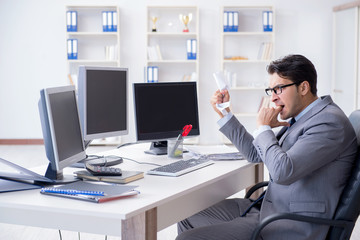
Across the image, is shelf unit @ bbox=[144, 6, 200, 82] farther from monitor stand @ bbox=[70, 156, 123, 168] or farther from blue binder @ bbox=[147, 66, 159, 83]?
monitor stand @ bbox=[70, 156, 123, 168]

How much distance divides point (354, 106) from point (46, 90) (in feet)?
17.0

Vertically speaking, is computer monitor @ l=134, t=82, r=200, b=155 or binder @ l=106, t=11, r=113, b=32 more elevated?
binder @ l=106, t=11, r=113, b=32

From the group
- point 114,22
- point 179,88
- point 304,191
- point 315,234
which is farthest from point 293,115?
point 114,22

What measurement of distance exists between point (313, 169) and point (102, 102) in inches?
49.6

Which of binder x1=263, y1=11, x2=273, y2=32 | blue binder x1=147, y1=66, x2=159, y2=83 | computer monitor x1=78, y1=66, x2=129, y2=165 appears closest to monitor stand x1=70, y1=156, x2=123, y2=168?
computer monitor x1=78, y1=66, x2=129, y2=165

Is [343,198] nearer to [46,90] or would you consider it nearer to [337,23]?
[46,90]

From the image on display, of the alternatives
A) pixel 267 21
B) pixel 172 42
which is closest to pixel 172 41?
pixel 172 42

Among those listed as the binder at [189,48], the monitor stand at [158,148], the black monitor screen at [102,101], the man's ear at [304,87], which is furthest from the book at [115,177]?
the binder at [189,48]

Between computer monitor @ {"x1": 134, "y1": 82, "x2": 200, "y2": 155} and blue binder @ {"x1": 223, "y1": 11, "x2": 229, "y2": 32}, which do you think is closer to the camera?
computer monitor @ {"x1": 134, "y1": 82, "x2": 200, "y2": 155}

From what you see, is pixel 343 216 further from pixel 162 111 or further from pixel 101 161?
pixel 162 111

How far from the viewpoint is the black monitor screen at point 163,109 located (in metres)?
2.89

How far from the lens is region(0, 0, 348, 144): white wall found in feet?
23.7

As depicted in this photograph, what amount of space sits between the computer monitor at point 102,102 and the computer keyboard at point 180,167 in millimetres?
333

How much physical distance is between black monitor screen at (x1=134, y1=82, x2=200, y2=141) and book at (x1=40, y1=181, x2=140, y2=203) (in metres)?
0.95
